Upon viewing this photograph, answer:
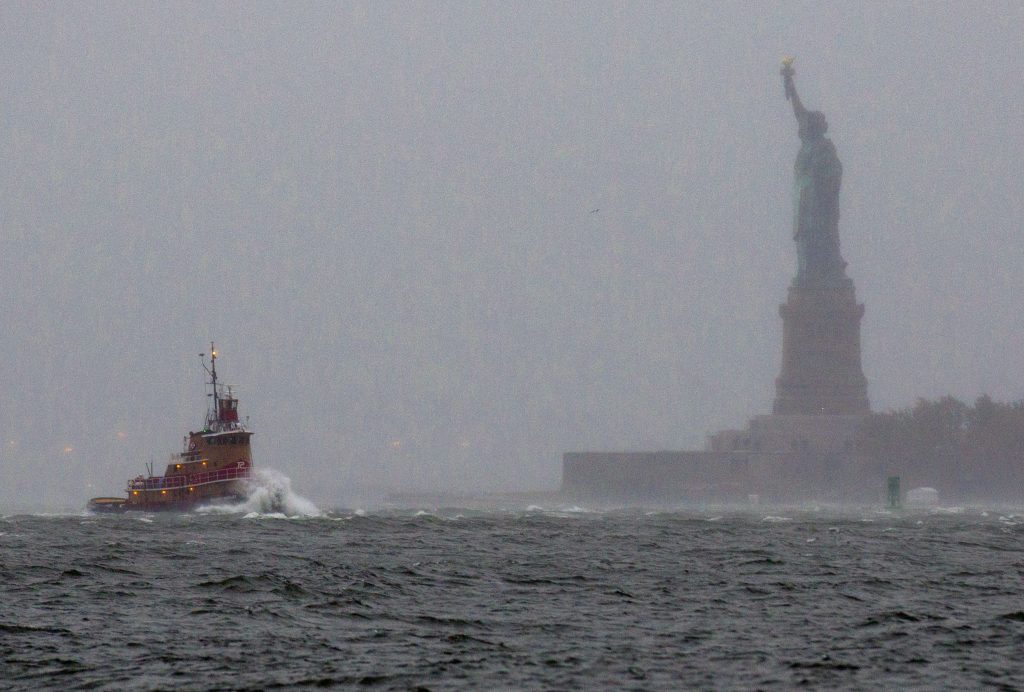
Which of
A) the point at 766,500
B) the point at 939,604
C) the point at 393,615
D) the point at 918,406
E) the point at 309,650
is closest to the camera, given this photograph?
the point at 309,650

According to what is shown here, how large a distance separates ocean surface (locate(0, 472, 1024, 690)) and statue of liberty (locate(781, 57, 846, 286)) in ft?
385

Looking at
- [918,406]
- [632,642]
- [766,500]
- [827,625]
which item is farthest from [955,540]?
[918,406]

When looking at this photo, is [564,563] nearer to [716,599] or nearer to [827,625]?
[716,599]

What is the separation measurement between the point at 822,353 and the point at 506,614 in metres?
142

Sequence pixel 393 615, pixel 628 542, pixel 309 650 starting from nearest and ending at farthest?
1. pixel 309 650
2. pixel 393 615
3. pixel 628 542

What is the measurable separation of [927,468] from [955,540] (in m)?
115

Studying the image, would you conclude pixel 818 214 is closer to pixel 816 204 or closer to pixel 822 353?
pixel 816 204

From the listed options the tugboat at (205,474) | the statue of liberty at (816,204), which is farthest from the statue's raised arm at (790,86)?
the tugboat at (205,474)

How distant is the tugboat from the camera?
88875 millimetres

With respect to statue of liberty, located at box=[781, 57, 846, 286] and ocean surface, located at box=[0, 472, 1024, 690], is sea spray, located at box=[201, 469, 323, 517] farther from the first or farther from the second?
statue of liberty, located at box=[781, 57, 846, 286]

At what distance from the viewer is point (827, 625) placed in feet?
98.0

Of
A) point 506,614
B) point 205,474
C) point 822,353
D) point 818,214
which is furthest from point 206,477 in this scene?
point 818,214

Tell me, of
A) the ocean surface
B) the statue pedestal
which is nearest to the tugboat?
the ocean surface

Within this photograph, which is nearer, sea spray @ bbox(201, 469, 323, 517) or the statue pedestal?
sea spray @ bbox(201, 469, 323, 517)
